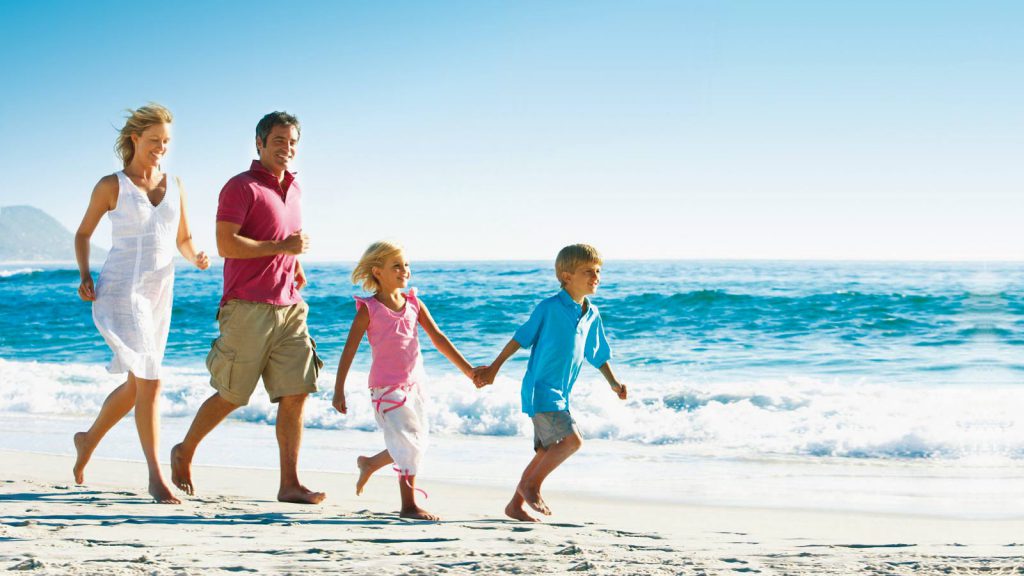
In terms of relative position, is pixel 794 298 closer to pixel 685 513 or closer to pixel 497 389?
pixel 497 389

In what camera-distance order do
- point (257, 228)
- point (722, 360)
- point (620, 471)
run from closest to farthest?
point (257, 228) < point (620, 471) < point (722, 360)

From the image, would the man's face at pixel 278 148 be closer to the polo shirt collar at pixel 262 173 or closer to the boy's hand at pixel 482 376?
the polo shirt collar at pixel 262 173

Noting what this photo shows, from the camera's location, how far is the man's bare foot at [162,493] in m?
3.87

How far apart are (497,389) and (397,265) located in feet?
17.7

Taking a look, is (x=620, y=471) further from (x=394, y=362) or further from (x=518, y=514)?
(x=394, y=362)

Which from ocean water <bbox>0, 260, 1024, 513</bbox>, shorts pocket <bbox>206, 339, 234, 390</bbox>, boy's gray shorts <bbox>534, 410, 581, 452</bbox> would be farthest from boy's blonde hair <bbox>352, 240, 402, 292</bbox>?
ocean water <bbox>0, 260, 1024, 513</bbox>

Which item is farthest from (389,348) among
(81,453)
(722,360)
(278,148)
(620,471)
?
(722,360)

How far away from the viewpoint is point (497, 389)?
9180 millimetres

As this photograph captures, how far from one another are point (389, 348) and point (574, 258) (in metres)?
0.95

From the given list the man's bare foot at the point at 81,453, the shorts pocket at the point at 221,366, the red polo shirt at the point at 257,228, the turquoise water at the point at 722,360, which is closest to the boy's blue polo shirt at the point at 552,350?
the red polo shirt at the point at 257,228

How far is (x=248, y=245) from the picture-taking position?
3719mm

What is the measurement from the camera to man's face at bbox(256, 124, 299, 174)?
3.92 metres

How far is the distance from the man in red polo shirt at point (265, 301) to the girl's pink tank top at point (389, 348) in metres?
0.31

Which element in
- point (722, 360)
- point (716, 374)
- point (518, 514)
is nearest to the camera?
point (518, 514)
